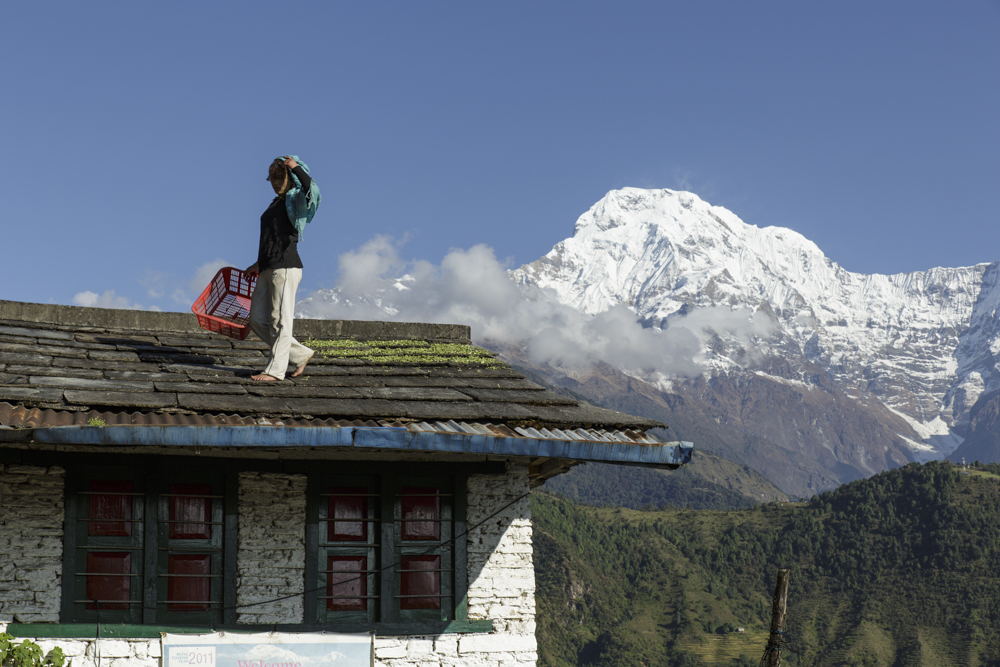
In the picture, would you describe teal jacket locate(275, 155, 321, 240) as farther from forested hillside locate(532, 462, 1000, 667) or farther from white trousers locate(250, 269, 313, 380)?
forested hillside locate(532, 462, 1000, 667)

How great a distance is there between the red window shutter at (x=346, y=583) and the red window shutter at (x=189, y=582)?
3.03ft

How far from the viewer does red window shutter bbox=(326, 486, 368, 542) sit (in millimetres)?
8148

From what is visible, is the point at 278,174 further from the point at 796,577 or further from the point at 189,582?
the point at 796,577

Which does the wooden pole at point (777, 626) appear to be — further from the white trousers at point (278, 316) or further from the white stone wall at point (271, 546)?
the white trousers at point (278, 316)

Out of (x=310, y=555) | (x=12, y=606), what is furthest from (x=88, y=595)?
(x=310, y=555)

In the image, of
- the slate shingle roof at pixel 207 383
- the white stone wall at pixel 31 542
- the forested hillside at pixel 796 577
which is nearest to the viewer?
the white stone wall at pixel 31 542

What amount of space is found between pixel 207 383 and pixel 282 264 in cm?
121

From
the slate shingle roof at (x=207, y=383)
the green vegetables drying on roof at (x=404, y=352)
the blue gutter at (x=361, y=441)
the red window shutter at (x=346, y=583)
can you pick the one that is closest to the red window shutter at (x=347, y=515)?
the red window shutter at (x=346, y=583)

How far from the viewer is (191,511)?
7859mm

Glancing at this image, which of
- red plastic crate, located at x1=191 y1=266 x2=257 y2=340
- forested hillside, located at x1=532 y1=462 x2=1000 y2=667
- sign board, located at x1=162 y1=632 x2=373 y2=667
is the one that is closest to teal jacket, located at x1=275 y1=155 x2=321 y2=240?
red plastic crate, located at x1=191 y1=266 x2=257 y2=340

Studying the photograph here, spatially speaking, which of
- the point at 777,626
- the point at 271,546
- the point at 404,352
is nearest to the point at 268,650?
the point at 271,546

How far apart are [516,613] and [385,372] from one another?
251 centimetres

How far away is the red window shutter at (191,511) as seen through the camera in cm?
782

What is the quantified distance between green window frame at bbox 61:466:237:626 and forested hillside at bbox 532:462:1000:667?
119190mm
